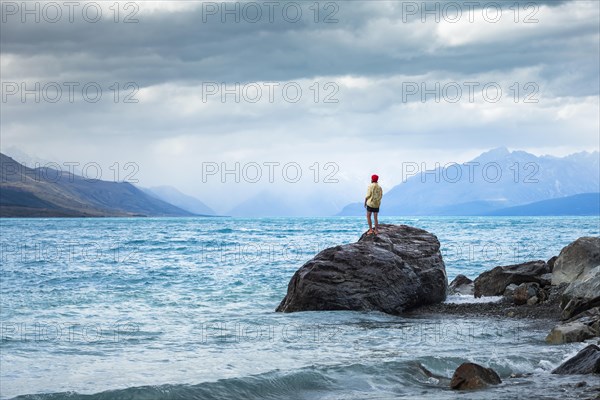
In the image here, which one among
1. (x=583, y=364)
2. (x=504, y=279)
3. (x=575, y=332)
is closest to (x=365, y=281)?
(x=504, y=279)

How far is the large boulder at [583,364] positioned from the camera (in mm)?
15070

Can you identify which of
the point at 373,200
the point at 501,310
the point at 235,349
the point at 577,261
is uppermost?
the point at 373,200

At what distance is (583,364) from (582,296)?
273 inches

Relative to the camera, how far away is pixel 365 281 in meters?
24.9

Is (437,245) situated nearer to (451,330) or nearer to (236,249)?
(451,330)

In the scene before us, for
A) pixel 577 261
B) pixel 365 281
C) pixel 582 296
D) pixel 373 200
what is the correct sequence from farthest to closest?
1. pixel 373 200
2. pixel 577 261
3. pixel 365 281
4. pixel 582 296

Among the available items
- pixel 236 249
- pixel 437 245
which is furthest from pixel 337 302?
pixel 236 249

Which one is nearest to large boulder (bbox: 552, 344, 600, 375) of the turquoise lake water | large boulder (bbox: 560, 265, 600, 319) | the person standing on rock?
the turquoise lake water

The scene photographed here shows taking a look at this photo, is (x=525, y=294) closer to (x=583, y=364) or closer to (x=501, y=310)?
(x=501, y=310)

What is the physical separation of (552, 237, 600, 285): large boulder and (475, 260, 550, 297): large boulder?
804 mm

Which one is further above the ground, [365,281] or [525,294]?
[365,281]

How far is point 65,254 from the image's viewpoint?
210ft

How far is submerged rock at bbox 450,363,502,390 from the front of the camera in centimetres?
1434

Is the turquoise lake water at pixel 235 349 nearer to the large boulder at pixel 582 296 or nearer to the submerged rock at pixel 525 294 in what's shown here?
the large boulder at pixel 582 296
